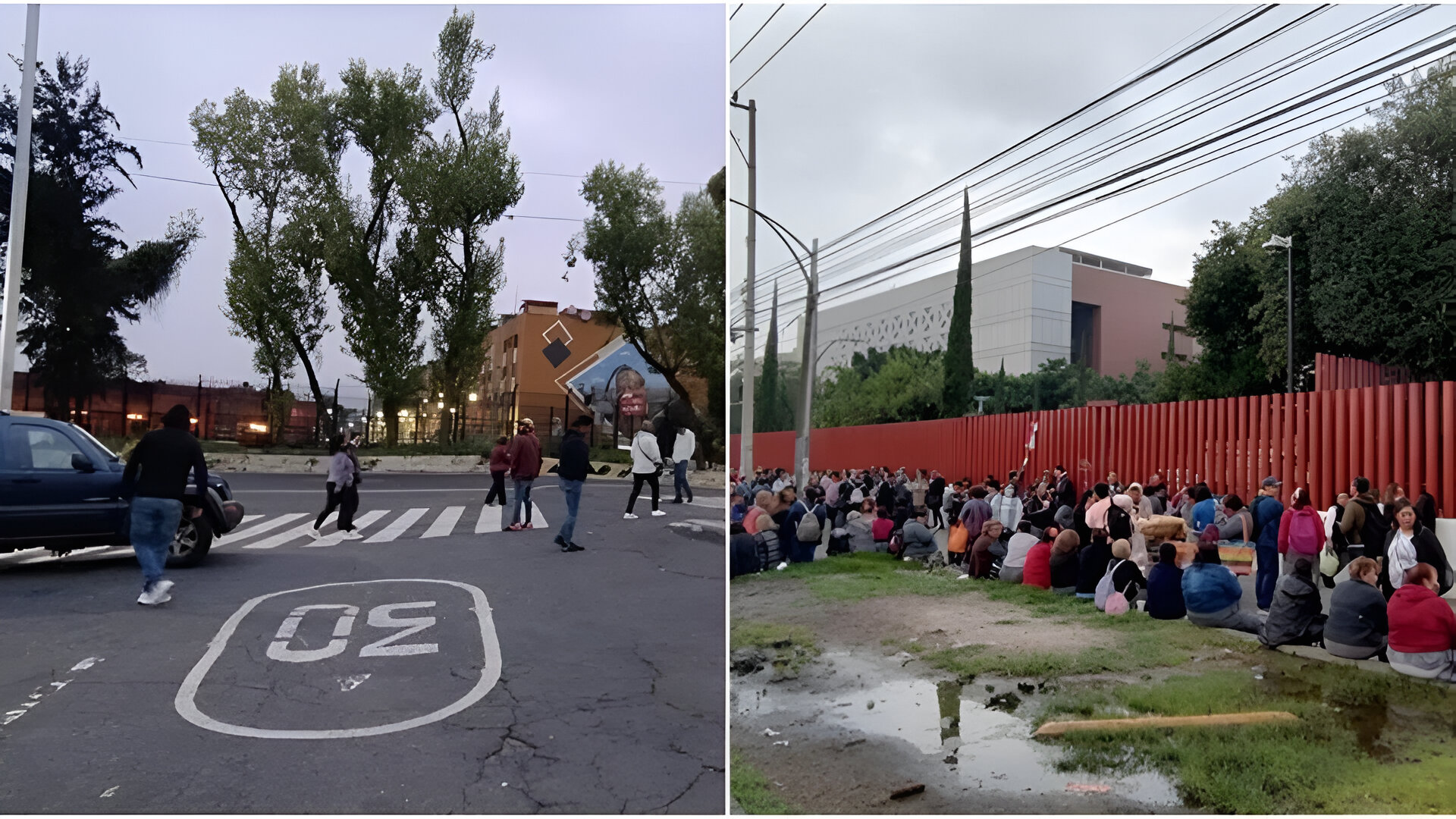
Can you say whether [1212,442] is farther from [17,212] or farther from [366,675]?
[17,212]

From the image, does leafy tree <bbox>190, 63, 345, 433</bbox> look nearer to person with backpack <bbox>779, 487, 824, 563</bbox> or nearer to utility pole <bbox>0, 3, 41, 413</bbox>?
utility pole <bbox>0, 3, 41, 413</bbox>

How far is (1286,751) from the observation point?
11.2ft

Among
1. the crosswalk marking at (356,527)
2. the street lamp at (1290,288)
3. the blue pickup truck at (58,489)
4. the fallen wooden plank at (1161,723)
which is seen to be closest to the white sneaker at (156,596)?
the blue pickup truck at (58,489)

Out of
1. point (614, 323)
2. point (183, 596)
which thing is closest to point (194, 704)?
point (183, 596)

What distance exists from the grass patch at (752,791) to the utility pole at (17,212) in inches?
164

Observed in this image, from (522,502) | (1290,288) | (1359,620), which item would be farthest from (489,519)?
(1290,288)

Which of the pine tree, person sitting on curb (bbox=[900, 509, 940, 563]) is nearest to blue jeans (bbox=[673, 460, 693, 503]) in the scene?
person sitting on curb (bbox=[900, 509, 940, 563])

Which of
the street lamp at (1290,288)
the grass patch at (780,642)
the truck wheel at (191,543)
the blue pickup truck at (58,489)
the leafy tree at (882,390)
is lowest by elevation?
the grass patch at (780,642)

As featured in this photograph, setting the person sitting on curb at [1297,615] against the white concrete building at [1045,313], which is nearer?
the person sitting on curb at [1297,615]

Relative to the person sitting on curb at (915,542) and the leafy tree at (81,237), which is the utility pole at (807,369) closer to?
the person sitting on curb at (915,542)

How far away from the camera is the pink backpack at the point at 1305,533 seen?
634cm

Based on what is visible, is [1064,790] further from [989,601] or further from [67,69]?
[67,69]

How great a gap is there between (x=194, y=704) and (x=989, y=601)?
493 centimetres

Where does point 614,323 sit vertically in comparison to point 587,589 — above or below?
above
